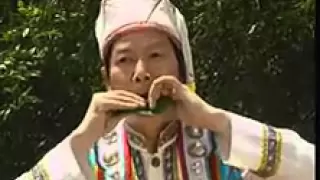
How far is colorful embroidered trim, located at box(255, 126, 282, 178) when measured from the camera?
81 cm

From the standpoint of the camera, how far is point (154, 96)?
0.78m

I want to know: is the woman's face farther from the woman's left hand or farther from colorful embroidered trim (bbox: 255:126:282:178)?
colorful embroidered trim (bbox: 255:126:282:178)

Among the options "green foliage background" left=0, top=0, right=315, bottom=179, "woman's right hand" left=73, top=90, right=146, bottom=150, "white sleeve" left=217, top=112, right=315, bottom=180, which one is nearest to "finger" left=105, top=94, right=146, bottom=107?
"woman's right hand" left=73, top=90, right=146, bottom=150

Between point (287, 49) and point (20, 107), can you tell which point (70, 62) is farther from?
point (287, 49)

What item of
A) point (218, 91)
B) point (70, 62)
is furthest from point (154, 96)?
point (70, 62)

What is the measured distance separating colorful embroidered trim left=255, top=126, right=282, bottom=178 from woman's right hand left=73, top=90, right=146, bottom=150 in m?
0.15

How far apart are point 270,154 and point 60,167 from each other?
235mm

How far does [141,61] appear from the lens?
815 millimetres

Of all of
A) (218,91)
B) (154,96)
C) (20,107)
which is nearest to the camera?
(154,96)

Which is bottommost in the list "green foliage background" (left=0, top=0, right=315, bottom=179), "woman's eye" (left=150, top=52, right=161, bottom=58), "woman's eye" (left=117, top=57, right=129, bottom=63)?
"green foliage background" (left=0, top=0, right=315, bottom=179)

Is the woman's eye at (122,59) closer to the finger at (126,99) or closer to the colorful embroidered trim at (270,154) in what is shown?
the finger at (126,99)

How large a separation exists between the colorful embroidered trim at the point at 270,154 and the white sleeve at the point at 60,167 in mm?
201

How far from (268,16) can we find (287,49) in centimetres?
7

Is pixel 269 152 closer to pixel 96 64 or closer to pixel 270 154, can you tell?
pixel 270 154
